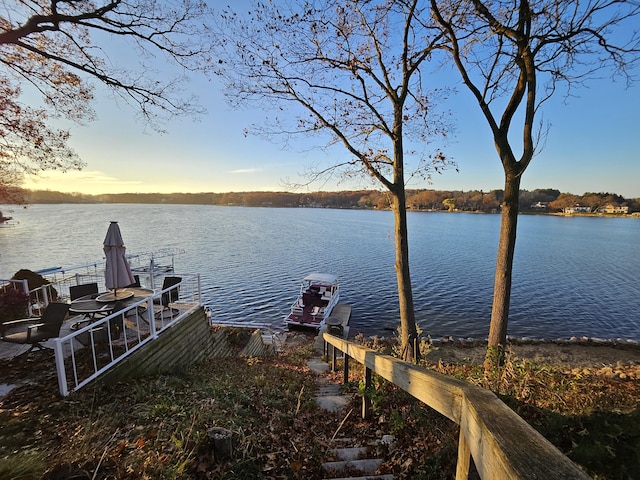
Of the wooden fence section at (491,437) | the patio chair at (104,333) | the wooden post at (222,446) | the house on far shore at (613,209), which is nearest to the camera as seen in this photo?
the wooden fence section at (491,437)

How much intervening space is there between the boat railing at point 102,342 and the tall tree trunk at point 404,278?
578cm

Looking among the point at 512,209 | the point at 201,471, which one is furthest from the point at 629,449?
the point at 512,209

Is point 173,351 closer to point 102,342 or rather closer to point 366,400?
point 102,342

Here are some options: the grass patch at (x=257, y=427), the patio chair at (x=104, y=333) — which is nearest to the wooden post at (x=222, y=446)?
the grass patch at (x=257, y=427)

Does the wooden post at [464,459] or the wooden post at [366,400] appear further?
the wooden post at [366,400]

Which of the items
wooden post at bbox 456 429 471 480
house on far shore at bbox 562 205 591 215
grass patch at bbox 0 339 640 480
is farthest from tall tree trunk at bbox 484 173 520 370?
house on far shore at bbox 562 205 591 215

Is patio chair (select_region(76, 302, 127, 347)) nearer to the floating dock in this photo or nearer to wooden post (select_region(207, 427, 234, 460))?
wooden post (select_region(207, 427, 234, 460))

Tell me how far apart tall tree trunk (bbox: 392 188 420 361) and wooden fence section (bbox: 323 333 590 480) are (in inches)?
248

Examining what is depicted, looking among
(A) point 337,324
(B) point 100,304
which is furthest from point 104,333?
(A) point 337,324

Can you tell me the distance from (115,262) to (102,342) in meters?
1.65

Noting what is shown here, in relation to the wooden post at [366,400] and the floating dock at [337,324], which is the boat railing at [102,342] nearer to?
the wooden post at [366,400]

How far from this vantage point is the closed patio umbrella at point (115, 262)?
21.8 ft

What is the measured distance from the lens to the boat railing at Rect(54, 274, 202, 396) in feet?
15.2

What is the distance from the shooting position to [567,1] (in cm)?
576
